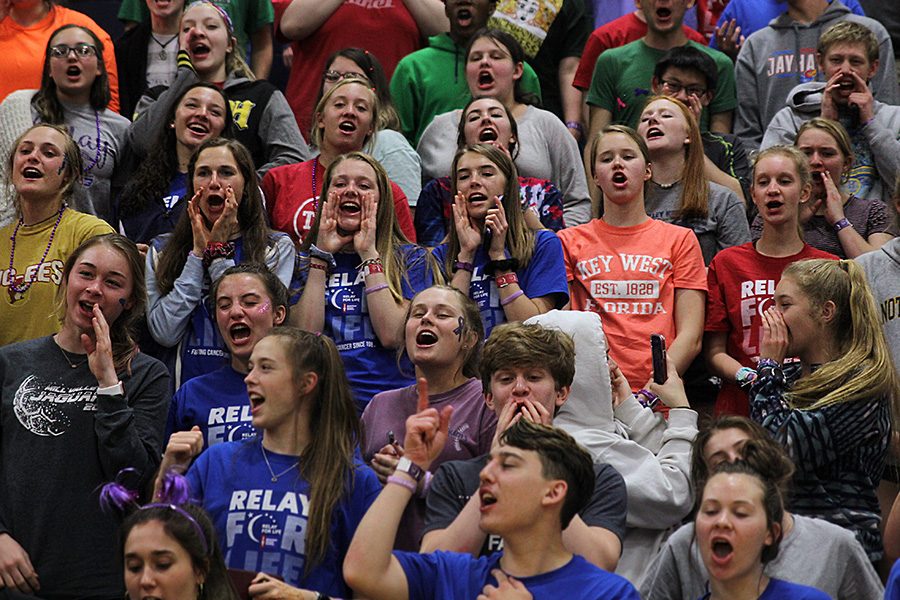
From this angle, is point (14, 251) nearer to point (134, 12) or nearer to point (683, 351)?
point (683, 351)

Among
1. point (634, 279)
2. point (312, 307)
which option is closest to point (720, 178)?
point (634, 279)

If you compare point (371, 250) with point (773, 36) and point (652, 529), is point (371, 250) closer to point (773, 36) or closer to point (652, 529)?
point (652, 529)

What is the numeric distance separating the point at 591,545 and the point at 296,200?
292 cm

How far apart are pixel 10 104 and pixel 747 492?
15.2 feet

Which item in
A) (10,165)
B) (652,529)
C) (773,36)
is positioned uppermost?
(773,36)

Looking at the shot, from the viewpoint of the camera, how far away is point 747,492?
4121 millimetres

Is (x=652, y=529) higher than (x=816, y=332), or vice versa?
(x=816, y=332)

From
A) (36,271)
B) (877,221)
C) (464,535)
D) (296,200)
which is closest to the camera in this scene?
(464,535)

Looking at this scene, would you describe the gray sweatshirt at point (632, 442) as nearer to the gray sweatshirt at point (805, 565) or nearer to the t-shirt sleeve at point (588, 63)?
the gray sweatshirt at point (805, 565)

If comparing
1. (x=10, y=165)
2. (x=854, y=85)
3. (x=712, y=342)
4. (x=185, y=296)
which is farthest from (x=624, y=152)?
(x=10, y=165)

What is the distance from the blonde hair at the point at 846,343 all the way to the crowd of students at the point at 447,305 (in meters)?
0.01

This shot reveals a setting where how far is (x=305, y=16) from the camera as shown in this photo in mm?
8391

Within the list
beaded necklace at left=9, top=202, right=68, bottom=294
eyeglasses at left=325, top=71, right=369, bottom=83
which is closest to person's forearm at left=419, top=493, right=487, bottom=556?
beaded necklace at left=9, top=202, right=68, bottom=294

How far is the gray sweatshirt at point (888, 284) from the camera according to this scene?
5.99 meters
